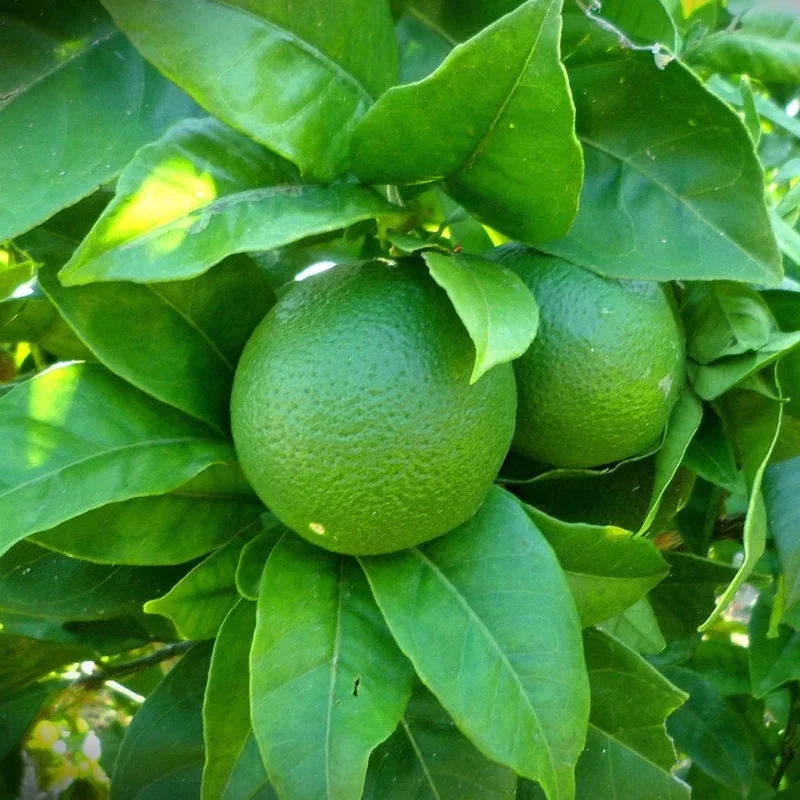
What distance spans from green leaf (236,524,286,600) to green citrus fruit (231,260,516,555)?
2.8 inches

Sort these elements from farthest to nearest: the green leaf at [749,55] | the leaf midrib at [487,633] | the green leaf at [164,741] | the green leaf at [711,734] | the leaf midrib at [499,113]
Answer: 1. the green leaf at [711,734]
2. the green leaf at [749,55]
3. the green leaf at [164,741]
4. the leaf midrib at [487,633]
5. the leaf midrib at [499,113]

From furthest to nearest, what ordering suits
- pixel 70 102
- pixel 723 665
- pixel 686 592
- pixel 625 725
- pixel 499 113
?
pixel 723 665
pixel 686 592
pixel 625 725
pixel 70 102
pixel 499 113

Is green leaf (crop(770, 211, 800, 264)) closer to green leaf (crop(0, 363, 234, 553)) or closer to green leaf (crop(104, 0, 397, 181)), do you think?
green leaf (crop(104, 0, 397, 181))

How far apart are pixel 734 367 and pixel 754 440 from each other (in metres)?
0.06

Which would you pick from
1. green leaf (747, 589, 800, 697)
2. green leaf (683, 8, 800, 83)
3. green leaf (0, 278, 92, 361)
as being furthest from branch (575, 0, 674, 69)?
green leaf (747, 589, 800, 697)

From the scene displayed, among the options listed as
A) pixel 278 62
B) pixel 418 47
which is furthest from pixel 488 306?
pixel 418 47

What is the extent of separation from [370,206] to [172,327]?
0.59 ft

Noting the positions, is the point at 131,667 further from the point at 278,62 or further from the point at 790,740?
the point at 790,740

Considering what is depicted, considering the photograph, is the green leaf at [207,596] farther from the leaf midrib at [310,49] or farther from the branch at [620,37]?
the branch at [620,37]

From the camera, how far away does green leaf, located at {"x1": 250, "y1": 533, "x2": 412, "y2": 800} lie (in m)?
0.54

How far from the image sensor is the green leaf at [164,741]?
2.65ft

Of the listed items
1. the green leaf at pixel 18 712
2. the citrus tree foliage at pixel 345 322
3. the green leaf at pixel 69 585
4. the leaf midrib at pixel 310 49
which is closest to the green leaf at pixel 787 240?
the citrus tree foliage at pixel 345 322

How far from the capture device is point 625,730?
2.43 ft

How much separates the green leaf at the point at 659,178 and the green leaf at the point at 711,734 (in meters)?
0.79
